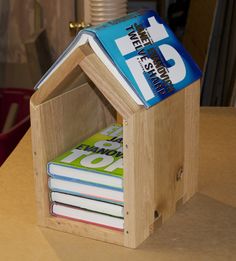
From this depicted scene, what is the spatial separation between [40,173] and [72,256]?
0.53 feet

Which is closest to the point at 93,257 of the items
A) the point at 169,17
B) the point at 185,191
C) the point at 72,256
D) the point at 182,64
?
the point at 72,256

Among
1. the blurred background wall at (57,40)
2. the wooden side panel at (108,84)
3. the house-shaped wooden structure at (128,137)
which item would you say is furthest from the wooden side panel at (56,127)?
the blurred background wall at (57,40)

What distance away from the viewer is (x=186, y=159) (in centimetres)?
119

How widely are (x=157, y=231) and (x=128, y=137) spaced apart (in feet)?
0.68

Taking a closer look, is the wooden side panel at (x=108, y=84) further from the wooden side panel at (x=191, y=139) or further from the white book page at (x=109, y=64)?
the wooden side panel at (x=191, y=139)

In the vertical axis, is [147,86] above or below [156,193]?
above

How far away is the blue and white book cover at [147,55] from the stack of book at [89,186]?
0.47ft

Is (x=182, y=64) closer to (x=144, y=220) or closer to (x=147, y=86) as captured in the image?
(x=147, y=86)

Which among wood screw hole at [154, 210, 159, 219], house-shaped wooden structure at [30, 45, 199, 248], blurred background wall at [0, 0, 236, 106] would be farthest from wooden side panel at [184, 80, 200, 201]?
blurred background wall at [0, 0, 236, 106]

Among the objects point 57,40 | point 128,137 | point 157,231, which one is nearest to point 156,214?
point 157,231

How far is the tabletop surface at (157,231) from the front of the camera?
1.03 metres

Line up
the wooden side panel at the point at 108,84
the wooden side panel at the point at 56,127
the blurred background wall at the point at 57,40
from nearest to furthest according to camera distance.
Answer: the wooden side panel at the point at 108,84, the wooden side panel at the point at 56,127, the blurred background wall at the point at 57,40

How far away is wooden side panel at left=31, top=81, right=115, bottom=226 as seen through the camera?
108 centimetres

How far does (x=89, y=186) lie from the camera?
107cm
